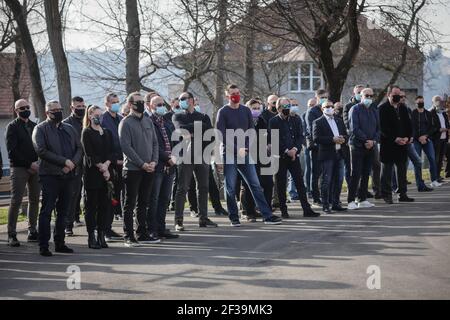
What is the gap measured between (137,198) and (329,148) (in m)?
4.79

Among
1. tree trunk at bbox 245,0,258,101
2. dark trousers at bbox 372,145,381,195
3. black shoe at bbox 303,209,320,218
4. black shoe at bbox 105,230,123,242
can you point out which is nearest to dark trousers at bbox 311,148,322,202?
black shoe at bbox 303,209,320,218

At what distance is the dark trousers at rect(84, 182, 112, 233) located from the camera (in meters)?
12.8

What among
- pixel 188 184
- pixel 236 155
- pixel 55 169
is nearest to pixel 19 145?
pixel 55 169

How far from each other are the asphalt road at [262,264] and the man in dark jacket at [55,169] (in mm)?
407

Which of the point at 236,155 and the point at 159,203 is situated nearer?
the point at 159,203

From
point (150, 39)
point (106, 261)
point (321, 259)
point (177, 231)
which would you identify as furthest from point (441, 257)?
point (150, 39)

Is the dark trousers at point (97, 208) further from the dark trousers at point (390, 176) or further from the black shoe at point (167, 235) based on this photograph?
the dark trousers at point (390, 176)

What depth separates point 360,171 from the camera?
17.2 m

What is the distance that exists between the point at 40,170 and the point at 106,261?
189cm

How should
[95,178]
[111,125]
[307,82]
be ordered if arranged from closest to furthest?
1. [95,178]
2. [111,125]
3. [307,82]

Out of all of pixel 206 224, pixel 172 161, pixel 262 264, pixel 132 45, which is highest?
pixel 132 45

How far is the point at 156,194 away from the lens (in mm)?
13617

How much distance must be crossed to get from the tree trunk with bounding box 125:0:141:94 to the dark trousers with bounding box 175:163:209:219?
660cm

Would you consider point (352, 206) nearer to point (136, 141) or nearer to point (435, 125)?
point (136, 141)
